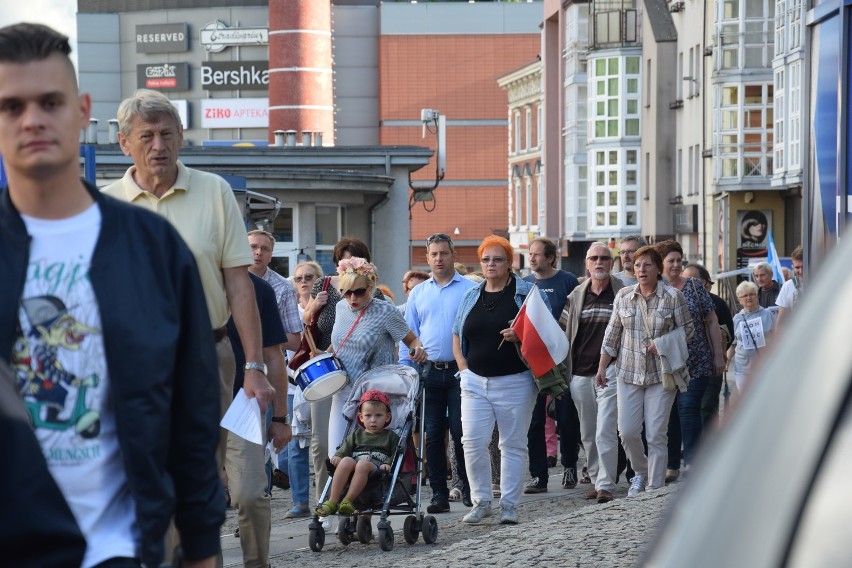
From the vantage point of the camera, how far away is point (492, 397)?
12.1 meters

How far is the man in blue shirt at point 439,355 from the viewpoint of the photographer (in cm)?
1299

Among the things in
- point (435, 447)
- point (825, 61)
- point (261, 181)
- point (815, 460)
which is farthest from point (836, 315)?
point (261, 181)

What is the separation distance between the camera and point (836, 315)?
135 cm

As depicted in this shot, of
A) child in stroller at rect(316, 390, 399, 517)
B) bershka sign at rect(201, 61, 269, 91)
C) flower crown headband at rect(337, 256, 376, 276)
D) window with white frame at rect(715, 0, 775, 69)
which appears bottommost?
child in stroller at rect(316, 390, 399, 517)

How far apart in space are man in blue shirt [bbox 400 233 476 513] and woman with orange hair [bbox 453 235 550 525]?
2.27 ft

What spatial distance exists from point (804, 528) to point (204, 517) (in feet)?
7.65

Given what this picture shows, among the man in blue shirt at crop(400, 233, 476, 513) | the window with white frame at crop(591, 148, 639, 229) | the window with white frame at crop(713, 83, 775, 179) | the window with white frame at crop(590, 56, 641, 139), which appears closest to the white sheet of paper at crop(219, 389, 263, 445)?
the man in blue shirt at crop(400, 233, 476, 513)

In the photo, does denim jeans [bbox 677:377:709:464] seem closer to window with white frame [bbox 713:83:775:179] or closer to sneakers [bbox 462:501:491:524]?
sneakers [bbox 462:501:491:524]

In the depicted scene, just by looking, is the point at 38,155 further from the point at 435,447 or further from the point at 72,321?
the point at 435,447

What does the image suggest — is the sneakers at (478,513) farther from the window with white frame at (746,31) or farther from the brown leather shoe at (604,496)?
the window with white frame at (746,31)

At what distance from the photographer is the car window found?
4.17ft

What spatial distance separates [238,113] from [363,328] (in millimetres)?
78090

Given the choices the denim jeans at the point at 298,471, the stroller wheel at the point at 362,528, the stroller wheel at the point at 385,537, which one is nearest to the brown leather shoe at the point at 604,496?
the denim jeans at the point at 298,471

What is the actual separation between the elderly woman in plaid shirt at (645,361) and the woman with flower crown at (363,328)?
6.00 ft
